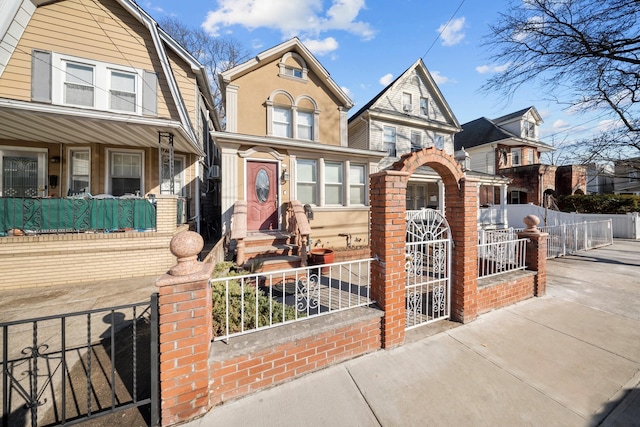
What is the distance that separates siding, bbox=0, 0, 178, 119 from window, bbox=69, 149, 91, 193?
5.63 ft

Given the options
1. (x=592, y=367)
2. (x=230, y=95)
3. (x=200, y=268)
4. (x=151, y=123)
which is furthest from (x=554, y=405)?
(x=230, y=95)

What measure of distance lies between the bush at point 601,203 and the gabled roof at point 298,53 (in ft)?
61.0

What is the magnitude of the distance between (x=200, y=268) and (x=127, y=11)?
9527 millimetres

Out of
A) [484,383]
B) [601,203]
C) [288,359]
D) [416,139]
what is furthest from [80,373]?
[601,203]

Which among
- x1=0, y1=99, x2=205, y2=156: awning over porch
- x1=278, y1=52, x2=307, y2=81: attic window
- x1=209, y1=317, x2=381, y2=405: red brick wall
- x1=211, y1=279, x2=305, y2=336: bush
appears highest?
x1=278, y1=52, x2=307, y2=81: attic window

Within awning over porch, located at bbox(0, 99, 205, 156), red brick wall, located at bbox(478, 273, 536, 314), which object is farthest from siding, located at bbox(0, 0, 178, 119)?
red brick wall, located at bbox(478, 273, 536, 314)

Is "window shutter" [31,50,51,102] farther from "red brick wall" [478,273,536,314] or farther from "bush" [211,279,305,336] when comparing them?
"red brick wall" [478,273,536,314]

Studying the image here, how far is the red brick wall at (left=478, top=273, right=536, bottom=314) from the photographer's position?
4.00 meters

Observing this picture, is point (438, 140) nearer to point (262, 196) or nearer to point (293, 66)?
point (293, 66)

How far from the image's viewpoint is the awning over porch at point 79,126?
564cm

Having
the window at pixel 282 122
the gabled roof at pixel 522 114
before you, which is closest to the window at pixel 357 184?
the window at pixel 282 122

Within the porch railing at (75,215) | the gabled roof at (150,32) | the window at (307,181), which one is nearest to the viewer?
the porch railing at (75,215)

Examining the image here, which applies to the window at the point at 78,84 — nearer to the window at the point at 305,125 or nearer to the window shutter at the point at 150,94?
the window shutter at the point at 150,94

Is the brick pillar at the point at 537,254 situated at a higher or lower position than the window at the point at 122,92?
lower
